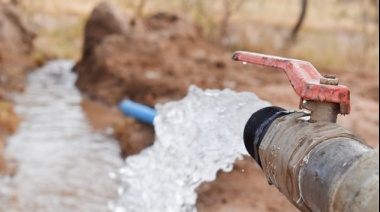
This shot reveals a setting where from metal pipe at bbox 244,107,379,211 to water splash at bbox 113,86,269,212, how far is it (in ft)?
3.04

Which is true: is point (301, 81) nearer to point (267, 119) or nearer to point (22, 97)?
point (267, 119)

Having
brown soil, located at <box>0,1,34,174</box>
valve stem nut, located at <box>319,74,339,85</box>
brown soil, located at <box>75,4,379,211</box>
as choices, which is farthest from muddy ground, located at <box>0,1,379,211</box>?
valve stem nut, located at <box>319,74,339,85</box>

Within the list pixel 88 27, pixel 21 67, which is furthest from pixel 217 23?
pixel 21 67

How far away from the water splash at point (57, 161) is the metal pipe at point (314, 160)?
3.02m

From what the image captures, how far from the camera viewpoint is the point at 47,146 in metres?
6.20

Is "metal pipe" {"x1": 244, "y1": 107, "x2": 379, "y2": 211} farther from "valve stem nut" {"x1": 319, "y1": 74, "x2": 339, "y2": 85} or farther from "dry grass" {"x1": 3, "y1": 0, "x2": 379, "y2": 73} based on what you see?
"dry grass" {"x1": 3, "y1": 0, "x2": 379, "y2": 73}

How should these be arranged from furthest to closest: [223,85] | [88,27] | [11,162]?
1. [88,27]
2. [223,85]
3. [11,162]

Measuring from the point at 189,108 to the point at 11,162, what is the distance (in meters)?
2.37

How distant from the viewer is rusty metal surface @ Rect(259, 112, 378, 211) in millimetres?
1395

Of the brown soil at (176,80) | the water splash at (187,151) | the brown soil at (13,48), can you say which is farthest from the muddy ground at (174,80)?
the brown soil at (13,48)

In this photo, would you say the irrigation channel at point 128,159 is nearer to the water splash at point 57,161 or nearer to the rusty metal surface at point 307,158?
the water splash at point 57,161

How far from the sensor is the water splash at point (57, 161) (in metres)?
4.68

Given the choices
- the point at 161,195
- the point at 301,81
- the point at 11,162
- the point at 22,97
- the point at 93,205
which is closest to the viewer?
the point at 301,81

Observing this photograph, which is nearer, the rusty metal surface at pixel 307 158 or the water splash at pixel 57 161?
the rusty metal surface at pixel 307 158
